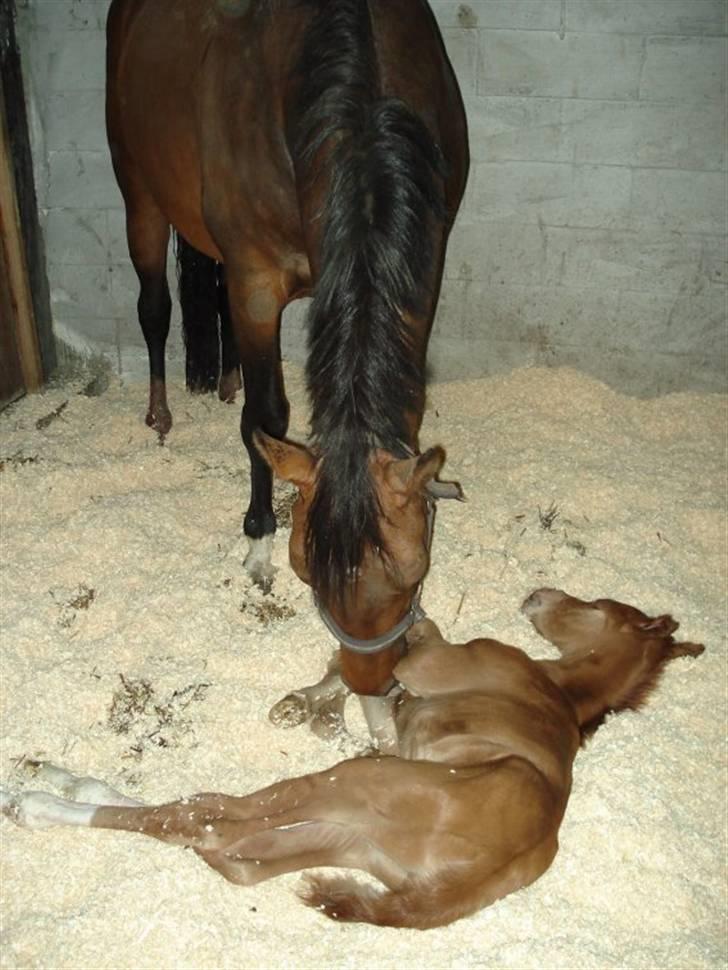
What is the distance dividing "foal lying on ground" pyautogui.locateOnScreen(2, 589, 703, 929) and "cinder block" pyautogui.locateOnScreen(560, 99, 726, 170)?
241cm

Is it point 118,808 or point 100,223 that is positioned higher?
point 100,223

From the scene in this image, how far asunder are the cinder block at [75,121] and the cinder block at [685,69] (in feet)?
7.60

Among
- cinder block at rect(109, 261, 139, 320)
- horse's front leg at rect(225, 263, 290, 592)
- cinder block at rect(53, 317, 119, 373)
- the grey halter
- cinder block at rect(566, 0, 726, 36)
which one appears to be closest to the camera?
the grey halter

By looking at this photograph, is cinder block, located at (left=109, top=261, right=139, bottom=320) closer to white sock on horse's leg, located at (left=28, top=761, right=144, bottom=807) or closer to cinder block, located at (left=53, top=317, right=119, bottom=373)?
cinder block, located at (left=53, top=317, right=119, bottom=373)

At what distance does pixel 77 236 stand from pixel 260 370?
6.06ft

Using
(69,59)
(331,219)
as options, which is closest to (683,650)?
(331,219)

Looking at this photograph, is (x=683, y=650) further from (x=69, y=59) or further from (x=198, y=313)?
(x=69, y=59)

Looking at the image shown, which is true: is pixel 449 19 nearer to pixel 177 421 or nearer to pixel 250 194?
pixel 250 194

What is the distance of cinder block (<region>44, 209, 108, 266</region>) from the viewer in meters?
3.93

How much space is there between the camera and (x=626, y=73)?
3531mm

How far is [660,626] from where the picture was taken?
235 centimetres

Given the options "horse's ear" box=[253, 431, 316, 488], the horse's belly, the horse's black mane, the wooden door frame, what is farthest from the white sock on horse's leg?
the wooden door frame

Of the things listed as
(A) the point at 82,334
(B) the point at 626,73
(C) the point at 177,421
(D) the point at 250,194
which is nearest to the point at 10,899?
(D) the point at 250,194

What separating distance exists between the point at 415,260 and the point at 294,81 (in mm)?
720
